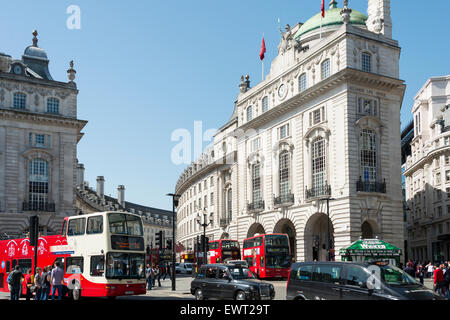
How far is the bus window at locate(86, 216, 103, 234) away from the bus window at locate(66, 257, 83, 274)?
152 centimetres

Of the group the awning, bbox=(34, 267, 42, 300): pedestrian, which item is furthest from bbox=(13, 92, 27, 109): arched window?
bbox=(34, 267, 42, 300): pedestrian

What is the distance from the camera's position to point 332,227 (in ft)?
160

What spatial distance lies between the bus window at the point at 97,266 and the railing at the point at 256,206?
3158cm

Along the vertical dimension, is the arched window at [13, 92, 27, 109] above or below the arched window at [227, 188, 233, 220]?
above

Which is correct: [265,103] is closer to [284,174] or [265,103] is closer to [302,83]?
[302,83]

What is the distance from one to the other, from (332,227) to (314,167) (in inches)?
224

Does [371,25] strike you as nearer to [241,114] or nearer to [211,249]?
[241,114]

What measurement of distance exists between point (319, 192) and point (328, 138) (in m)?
4.69

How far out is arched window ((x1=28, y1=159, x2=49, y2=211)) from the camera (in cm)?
5694

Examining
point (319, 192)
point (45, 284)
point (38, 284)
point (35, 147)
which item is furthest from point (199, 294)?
point (35, 147)

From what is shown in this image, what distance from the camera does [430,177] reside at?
3073 inches

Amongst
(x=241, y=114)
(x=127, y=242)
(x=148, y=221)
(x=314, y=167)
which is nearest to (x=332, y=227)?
(x=314, y=167)

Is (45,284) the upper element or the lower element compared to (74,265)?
lower

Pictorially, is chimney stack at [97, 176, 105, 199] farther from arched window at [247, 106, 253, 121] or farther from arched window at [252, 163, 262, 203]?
arched window at [252, 163, 262, 203]
